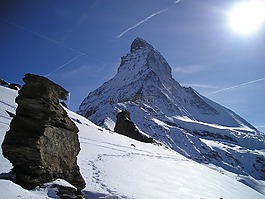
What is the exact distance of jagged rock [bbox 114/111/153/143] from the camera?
9519 centimetres

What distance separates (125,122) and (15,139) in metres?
83.8

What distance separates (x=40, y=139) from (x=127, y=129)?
8166 centimetres

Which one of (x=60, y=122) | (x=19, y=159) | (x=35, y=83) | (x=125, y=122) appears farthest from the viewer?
(x=125, y=122)

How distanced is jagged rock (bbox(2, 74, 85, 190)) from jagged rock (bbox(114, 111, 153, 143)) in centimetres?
7569

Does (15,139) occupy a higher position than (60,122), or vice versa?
(60,122)

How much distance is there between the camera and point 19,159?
16.5 metres

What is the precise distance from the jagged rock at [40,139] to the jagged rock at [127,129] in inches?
2980

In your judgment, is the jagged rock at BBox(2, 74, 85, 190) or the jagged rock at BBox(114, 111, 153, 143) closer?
the jagged rock at BBox(2, 74, 85, 190)

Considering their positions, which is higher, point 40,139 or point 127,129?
point 127,129

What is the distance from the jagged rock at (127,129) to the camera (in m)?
95.2

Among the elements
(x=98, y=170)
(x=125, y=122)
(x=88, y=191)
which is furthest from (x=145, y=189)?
(x=125, y=122)

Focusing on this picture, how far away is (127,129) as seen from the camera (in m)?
98.3

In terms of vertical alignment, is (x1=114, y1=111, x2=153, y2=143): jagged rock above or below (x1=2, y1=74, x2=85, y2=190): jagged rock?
above

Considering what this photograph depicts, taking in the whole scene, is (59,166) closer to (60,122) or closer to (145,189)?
(60,122)
